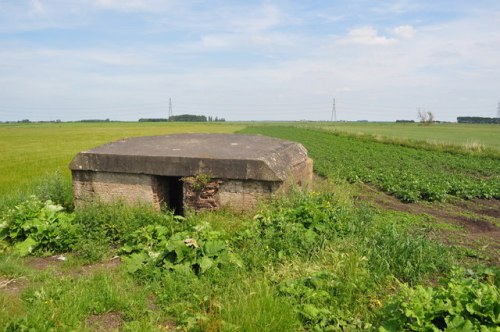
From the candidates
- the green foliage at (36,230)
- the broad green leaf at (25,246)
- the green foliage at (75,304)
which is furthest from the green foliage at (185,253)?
the broad green leaf at (25,246)

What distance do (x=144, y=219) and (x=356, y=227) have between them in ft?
11.0

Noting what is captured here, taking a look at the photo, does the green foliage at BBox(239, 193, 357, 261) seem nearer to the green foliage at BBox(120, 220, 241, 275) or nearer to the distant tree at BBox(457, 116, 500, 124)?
the green foliage at BBox(120, 220, 241, 275)

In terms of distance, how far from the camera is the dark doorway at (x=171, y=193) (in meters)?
7.42

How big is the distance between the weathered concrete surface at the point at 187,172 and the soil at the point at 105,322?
3.03 metres

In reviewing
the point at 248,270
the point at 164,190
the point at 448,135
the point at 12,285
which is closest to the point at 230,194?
the point at 164,190

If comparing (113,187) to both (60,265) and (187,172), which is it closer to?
(187,172)

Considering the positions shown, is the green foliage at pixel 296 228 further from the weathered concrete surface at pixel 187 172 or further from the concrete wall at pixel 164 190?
the weathered concrete surface at pixel 187 172

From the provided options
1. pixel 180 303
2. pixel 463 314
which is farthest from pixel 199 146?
pixel 463 314

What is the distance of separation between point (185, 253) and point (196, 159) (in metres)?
2.41

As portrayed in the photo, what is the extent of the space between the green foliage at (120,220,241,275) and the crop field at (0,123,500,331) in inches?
0.6

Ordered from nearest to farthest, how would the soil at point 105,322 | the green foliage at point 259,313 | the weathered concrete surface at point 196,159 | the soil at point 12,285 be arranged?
the green foliage at point 259,313 → the soil at point 105,322 → the soil at point 12,285 → the weathered concrete surface at point 196,159

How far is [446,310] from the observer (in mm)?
2955

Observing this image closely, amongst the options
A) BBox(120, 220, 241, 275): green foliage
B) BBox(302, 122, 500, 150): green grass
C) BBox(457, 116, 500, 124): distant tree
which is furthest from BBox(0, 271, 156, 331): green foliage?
BBox(457, 116, 500, 124): distant tree

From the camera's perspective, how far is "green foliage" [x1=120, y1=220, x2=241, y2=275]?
4.58 m
